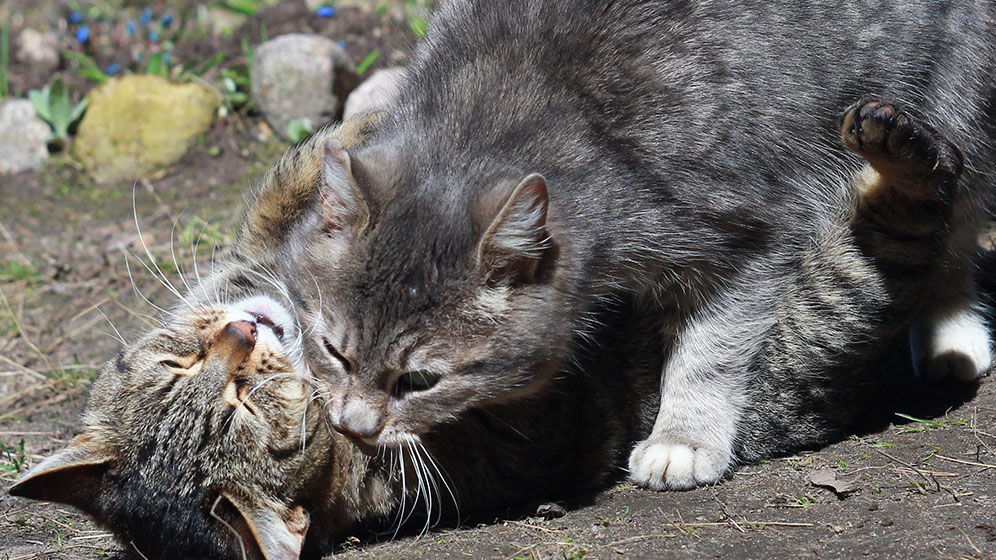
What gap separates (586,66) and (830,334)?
1320 mm

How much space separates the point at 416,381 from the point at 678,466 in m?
1.01

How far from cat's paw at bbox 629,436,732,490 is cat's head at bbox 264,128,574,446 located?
0.60 metres

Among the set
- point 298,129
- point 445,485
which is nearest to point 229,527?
point 445,485

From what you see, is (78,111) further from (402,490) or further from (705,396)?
(705,396)

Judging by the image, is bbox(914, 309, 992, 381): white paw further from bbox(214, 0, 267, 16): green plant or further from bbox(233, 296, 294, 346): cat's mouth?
bbox(214, 0, 267, 16): green plant

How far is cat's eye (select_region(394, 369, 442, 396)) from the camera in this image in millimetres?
2777

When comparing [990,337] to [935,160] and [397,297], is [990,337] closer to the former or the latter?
[935,160]

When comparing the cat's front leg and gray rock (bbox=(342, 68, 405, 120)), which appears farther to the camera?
gray rock (bbox=(342, 68, 405, 120))

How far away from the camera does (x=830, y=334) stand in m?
3.40

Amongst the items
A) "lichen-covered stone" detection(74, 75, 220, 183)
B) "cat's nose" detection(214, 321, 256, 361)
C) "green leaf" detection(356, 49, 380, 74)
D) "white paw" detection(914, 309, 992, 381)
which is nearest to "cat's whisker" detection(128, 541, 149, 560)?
"cat's nose" detection(214, 321, 256, 361)

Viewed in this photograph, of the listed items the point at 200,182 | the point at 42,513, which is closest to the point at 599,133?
the point at 42,513

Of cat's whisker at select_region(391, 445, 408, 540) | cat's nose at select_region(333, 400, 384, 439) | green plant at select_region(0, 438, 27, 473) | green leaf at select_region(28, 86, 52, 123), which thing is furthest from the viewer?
green leaf at select_region(28, 86, 52, 123)

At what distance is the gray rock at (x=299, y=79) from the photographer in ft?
19.9

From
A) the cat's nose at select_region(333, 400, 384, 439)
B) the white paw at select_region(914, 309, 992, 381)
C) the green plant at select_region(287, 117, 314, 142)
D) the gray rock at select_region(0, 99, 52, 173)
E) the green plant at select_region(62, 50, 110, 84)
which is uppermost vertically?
the green plant at select_region(62, 50, 110, 84)
